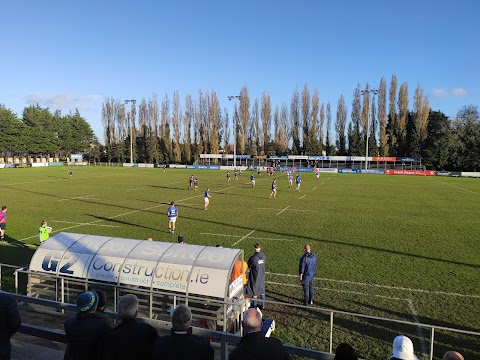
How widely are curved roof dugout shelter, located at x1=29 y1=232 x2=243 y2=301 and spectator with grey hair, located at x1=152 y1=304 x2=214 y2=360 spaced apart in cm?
420

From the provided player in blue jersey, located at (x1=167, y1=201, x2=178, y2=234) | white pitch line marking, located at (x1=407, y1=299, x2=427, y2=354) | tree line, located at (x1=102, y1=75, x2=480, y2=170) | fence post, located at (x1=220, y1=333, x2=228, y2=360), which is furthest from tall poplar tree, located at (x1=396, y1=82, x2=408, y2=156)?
fence post, located at (x1=220, y1=333, x2=228, y2=360)

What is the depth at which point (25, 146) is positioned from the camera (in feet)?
317

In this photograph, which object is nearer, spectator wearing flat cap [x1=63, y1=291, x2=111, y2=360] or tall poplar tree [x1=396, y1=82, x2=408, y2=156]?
spectator wearing flat cap [x1=63, y1=291, x2=111, y2=360]

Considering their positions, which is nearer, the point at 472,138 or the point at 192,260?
the point at 192,260

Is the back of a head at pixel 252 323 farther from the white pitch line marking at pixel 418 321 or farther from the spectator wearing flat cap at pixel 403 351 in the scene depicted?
the white pitch line marking at pixel 418 321

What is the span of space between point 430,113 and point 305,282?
8909 centimetres

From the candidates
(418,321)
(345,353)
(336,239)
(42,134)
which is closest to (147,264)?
(345,353)

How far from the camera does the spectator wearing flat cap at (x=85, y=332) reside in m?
3.77

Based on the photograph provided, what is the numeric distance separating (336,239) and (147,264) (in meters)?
10.7

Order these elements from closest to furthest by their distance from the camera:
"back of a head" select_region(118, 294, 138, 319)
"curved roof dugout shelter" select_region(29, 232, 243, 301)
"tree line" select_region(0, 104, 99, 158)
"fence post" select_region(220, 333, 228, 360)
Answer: "back of a head" select_region(118, 294, 138, 319) < "fence post" select_region(220, 333, 228, 360) < "curved roof dugout shelter" select_region(29, 232, 243, 301) < "tree line" select_region(0, 104, 99, 158)

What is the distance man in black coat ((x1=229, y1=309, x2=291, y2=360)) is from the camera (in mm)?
3354

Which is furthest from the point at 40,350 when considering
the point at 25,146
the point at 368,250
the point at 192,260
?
the point at 25,146

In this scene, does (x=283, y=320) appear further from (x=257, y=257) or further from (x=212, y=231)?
(x=212, y=231)

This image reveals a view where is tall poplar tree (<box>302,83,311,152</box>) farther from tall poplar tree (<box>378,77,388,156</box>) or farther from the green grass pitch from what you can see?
the green grass pitch
